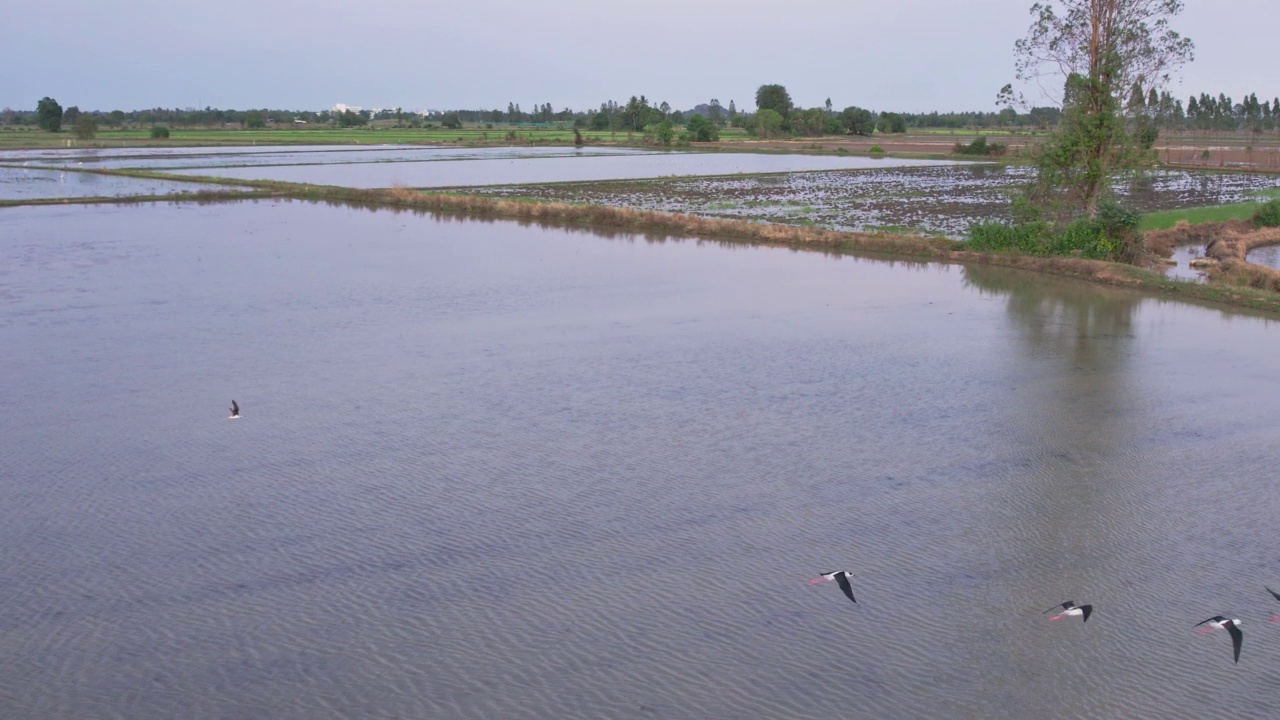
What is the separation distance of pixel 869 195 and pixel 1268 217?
10231 millimetres

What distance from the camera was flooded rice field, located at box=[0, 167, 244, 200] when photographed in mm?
26109

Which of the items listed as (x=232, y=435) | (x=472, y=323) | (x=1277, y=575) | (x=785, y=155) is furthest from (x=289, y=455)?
(x=785, y=155)

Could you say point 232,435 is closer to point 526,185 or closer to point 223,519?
point 223,519

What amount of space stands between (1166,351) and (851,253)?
7.47 m

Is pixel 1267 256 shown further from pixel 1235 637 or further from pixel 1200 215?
pixel 1235 637

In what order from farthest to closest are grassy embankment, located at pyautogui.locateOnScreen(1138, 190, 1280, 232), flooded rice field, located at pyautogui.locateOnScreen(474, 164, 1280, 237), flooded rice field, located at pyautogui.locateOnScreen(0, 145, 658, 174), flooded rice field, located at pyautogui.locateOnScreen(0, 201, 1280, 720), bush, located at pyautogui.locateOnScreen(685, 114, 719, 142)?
bush, located at pyautogui.locateOnScreen(685, 114, 719, 142) < flooded rice field, located at pyautogui.locateOnScreen(0, 145, 658, 174) < flooded rice field, located at pyautogui.locateOnScreen(474, 164, 1280, 237) < grassy embankment, located at pyautogui.locateOnScreen(1138, 190, 1280, 232) < flooded rice field, located at pyautogui.locateOnScreen(0, 201, 1280, 720)

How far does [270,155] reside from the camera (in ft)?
145

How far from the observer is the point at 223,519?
6406 mm

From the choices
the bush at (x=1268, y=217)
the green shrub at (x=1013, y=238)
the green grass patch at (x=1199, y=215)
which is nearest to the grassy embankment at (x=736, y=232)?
the green shrub at (x=1013, y=238)

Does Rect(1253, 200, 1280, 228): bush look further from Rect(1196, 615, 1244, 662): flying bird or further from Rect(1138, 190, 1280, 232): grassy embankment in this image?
Rect(1196, 615, 1244, 662): flying bird

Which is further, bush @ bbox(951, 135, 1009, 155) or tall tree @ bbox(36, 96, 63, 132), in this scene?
tall tree @ bbox(36, 96, 63, 132)

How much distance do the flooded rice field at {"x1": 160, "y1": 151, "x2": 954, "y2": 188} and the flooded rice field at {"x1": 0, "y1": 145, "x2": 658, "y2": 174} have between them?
2261 millimetres

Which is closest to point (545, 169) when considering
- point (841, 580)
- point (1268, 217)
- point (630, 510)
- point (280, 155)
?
point (280, 155)

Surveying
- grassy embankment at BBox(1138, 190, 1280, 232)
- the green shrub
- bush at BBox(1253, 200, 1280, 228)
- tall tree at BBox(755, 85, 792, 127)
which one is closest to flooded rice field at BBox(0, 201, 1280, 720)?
the green shrub
